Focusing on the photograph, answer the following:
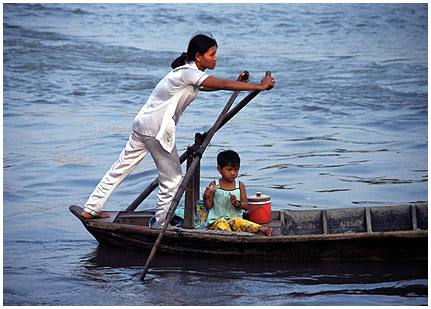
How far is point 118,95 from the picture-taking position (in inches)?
491

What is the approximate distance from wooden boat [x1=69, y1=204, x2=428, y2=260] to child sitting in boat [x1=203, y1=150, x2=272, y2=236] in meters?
0.17

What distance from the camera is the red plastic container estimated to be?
4.88 meters

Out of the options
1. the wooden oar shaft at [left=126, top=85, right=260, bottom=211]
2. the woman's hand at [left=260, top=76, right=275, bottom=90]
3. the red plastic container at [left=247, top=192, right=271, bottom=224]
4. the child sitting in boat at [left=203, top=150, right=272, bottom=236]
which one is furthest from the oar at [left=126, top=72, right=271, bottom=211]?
the red plastic container at [left=247, top=192, right=271, bottom=224]

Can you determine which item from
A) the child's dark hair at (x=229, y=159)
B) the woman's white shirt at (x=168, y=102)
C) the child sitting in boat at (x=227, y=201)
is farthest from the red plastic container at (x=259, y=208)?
the woman's white shirt at (x=168, y=102)

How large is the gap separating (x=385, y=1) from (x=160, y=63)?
8930 mm

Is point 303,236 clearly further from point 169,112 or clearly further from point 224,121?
point 169,112

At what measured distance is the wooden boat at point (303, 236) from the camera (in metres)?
4.41

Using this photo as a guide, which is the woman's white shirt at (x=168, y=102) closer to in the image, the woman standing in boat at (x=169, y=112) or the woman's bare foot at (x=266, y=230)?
the woman standing in boat at (x=169, y=112)

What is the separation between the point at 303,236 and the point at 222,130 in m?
5.74

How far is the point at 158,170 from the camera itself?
15.1 ft

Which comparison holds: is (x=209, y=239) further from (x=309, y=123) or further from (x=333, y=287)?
(x=309, y=123)

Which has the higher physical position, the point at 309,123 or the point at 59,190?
the point at 309,123

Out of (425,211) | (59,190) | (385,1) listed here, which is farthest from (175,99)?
(385,1)

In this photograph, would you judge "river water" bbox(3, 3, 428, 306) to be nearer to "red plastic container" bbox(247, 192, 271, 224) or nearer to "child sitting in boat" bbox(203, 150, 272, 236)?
"child sitting in boat" bbox(203, 150, 272, 236)
